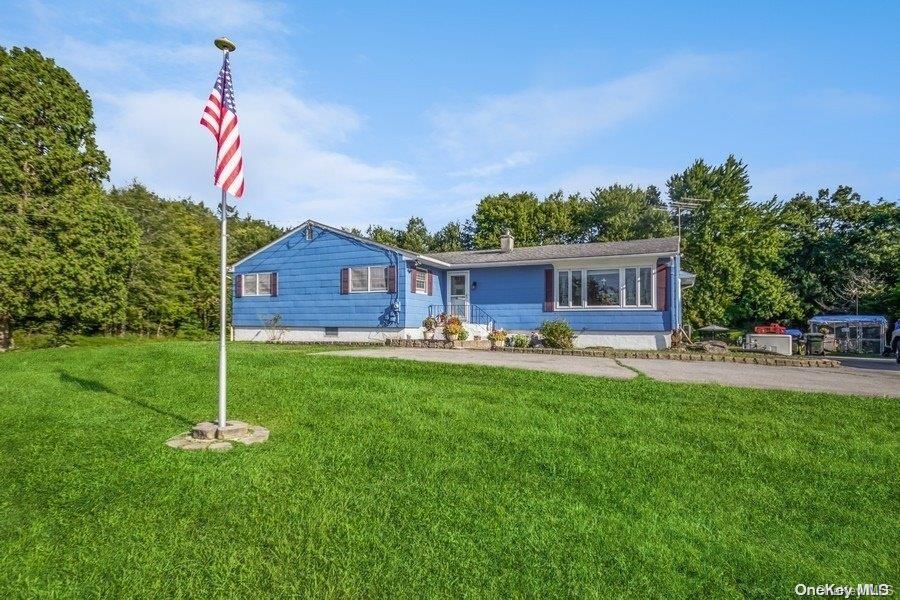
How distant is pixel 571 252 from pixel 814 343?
Answer: 368 inches

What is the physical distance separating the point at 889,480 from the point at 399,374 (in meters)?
6.19

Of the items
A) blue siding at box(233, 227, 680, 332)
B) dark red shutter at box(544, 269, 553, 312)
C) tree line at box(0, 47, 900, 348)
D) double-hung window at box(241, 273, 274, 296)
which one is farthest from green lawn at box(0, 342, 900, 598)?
double-hung window at box(241, 273, 274, 296)

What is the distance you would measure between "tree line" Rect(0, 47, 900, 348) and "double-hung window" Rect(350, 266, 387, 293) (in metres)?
9.12

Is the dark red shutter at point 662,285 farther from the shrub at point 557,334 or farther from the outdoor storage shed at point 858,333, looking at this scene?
the outdoor storage shed at point 858,333

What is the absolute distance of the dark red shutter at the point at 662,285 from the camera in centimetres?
1478

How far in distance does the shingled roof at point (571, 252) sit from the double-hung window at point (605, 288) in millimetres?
596

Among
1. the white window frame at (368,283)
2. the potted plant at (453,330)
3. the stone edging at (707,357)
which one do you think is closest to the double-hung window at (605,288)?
the stone edging at (707,357)

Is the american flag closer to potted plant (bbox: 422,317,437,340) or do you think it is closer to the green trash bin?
potted plant (bbox: 422,317,437,340)

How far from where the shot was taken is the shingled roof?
15.1 m

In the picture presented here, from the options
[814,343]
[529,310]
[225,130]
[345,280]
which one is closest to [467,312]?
[529,310]

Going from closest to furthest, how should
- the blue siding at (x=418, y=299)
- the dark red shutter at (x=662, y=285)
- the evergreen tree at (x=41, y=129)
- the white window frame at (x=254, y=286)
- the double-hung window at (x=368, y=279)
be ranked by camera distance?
1. the dark red shutter at (x=662, y=285)
2. the evergreen tree at (x=41, y=129)
3. the blue siding at (x=418, y=299)
4. the double-hung window at (x=368, y=279)
5. the white window frame at (x=254, y=286)

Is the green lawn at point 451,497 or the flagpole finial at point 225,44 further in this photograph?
the flagpole finial at point 225,44

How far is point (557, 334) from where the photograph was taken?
47.3 ft

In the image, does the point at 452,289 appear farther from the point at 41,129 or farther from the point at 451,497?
the point at 451,497
